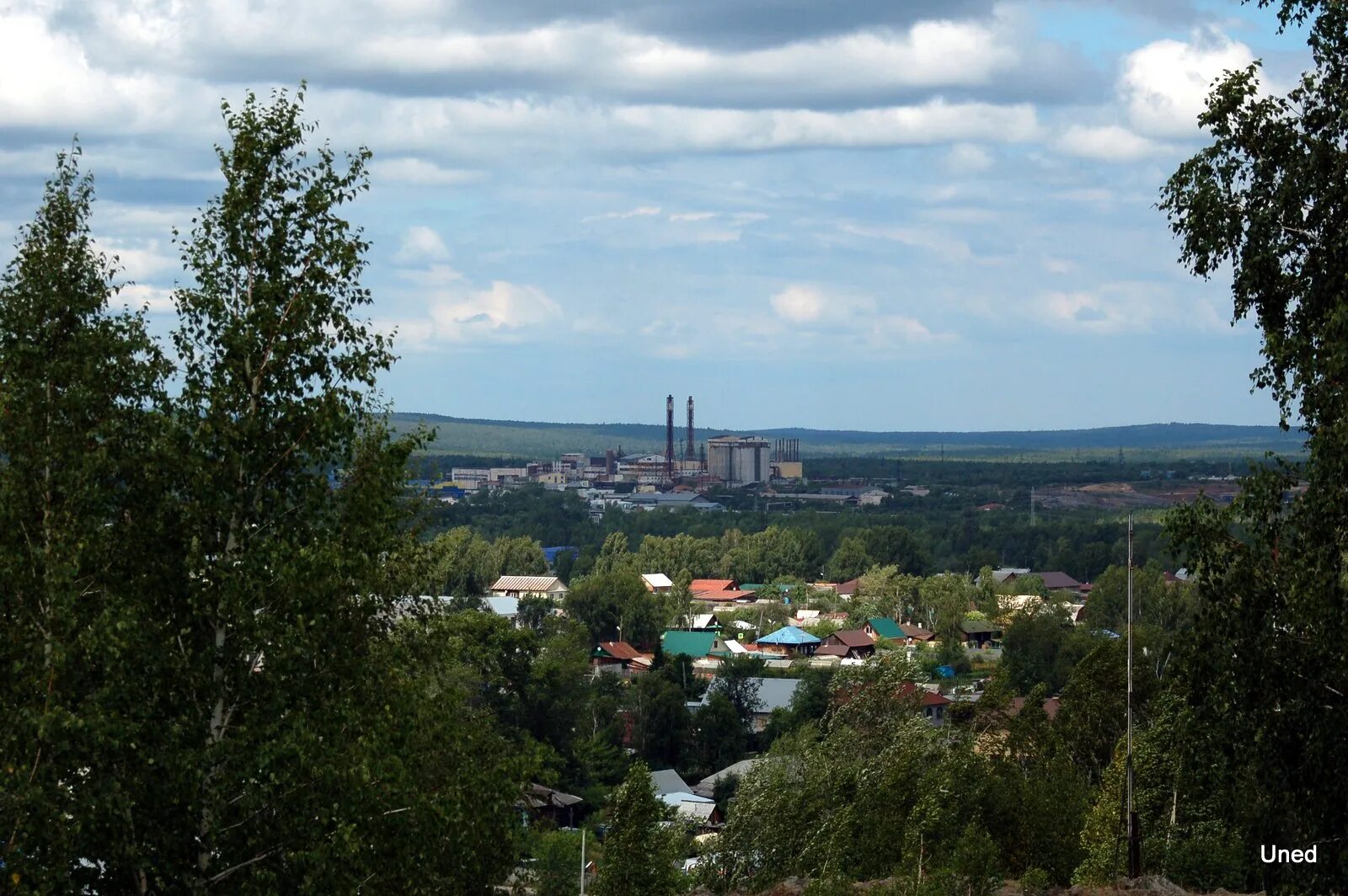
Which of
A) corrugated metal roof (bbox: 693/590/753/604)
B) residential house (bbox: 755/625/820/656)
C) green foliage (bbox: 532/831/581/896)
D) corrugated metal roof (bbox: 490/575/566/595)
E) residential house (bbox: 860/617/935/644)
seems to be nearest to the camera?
green foliage (bbox: 532/831/581/896)

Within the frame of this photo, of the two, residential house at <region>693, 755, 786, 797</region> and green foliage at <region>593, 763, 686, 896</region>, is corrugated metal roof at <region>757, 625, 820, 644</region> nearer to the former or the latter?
residential house at <region>693, 755, 786, 797</region>

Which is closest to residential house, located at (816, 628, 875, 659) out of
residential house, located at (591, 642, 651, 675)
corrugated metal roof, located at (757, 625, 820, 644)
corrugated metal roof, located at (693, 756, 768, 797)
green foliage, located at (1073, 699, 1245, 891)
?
corrugated metal roof, located at (757, 625, 820, 644)

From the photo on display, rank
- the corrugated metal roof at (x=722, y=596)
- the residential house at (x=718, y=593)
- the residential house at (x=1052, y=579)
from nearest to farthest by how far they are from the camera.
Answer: the residential house at (x=718, y=593), the corrugated metal roof at (x=722, y=596), the residential house at (x=1052, y=579)

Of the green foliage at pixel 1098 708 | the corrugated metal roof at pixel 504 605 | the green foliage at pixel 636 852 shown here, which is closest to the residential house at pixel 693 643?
the corrugated metal roof at pixel 504 605

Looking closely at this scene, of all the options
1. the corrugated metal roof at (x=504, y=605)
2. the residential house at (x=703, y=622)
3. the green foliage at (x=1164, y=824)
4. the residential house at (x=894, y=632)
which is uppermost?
the green foliage at (x=1164, y=824)

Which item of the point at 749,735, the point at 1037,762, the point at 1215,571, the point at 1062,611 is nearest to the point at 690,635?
the point at 1062,611

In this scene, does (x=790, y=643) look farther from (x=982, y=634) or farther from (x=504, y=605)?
(x=504, y=605)

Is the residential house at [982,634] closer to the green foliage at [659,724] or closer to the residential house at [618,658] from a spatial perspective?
the residential house at [618,658]
